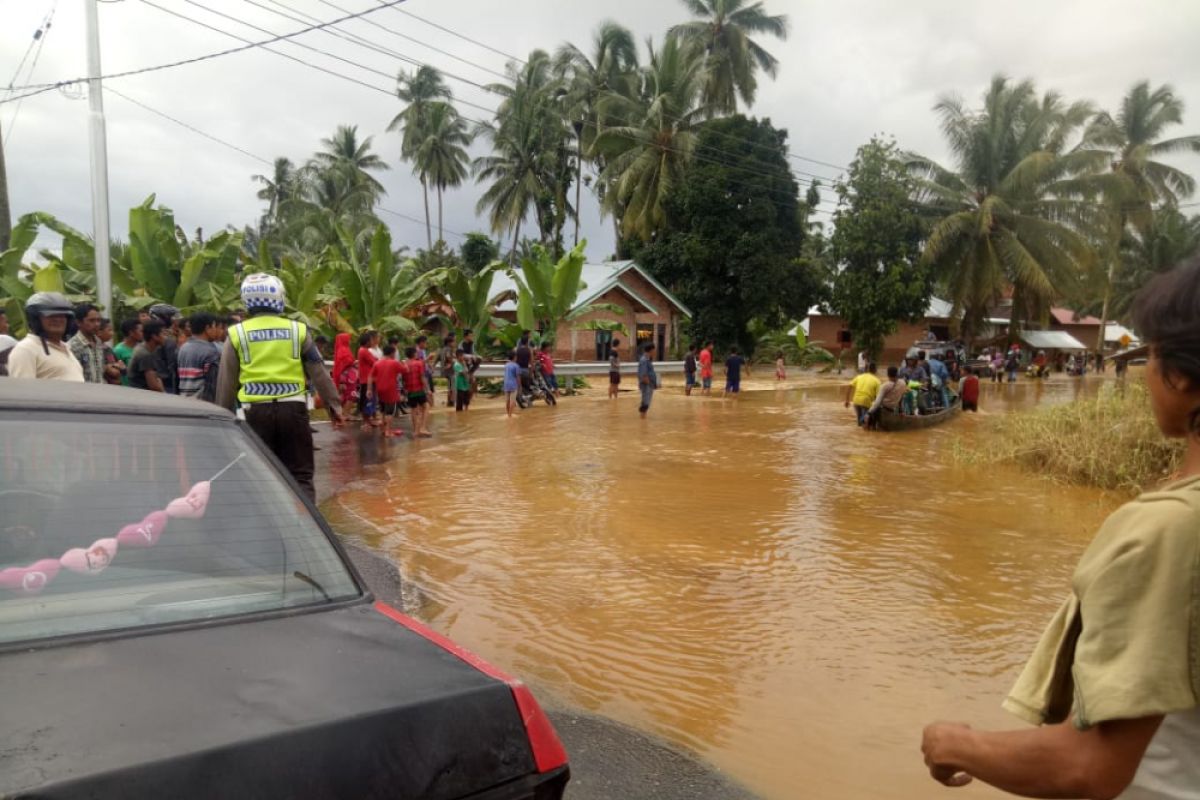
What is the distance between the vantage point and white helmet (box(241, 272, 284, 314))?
5656mm

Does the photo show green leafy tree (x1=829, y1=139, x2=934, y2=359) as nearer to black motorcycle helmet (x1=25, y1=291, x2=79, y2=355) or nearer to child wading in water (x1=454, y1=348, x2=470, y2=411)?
child wading in water (x1=454, y1=348, x2=470, y2=411)

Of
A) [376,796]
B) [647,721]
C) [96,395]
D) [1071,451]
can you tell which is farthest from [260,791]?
[1071,451]

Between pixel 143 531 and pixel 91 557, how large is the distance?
0.50 ft

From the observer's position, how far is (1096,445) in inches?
440

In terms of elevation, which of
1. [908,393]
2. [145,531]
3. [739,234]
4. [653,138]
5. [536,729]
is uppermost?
[653,138]

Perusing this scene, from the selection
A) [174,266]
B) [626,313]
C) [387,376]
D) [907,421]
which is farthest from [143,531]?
[626,313]

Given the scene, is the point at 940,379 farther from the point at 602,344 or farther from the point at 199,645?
the point at 199,645

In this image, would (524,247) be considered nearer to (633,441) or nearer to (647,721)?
Result: (633,441)

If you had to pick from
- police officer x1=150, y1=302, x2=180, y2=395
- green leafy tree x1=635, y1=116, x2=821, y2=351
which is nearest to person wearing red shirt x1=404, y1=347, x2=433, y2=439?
police officer x1=150, y1=302, x2=180, y2=395

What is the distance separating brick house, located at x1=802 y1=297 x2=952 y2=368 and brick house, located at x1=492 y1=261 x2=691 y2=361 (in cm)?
985

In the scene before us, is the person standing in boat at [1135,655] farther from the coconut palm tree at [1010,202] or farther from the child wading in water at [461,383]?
the coconut palm tree at [1010,202]

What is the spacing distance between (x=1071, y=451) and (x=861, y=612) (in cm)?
710

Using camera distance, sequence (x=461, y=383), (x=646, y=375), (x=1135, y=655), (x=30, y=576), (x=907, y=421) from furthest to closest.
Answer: (x=646, y=375), (x=461, y=383), (x=907, y=421), (x=30, y=576), (x=1135, y=655)

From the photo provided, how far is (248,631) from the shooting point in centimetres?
222
